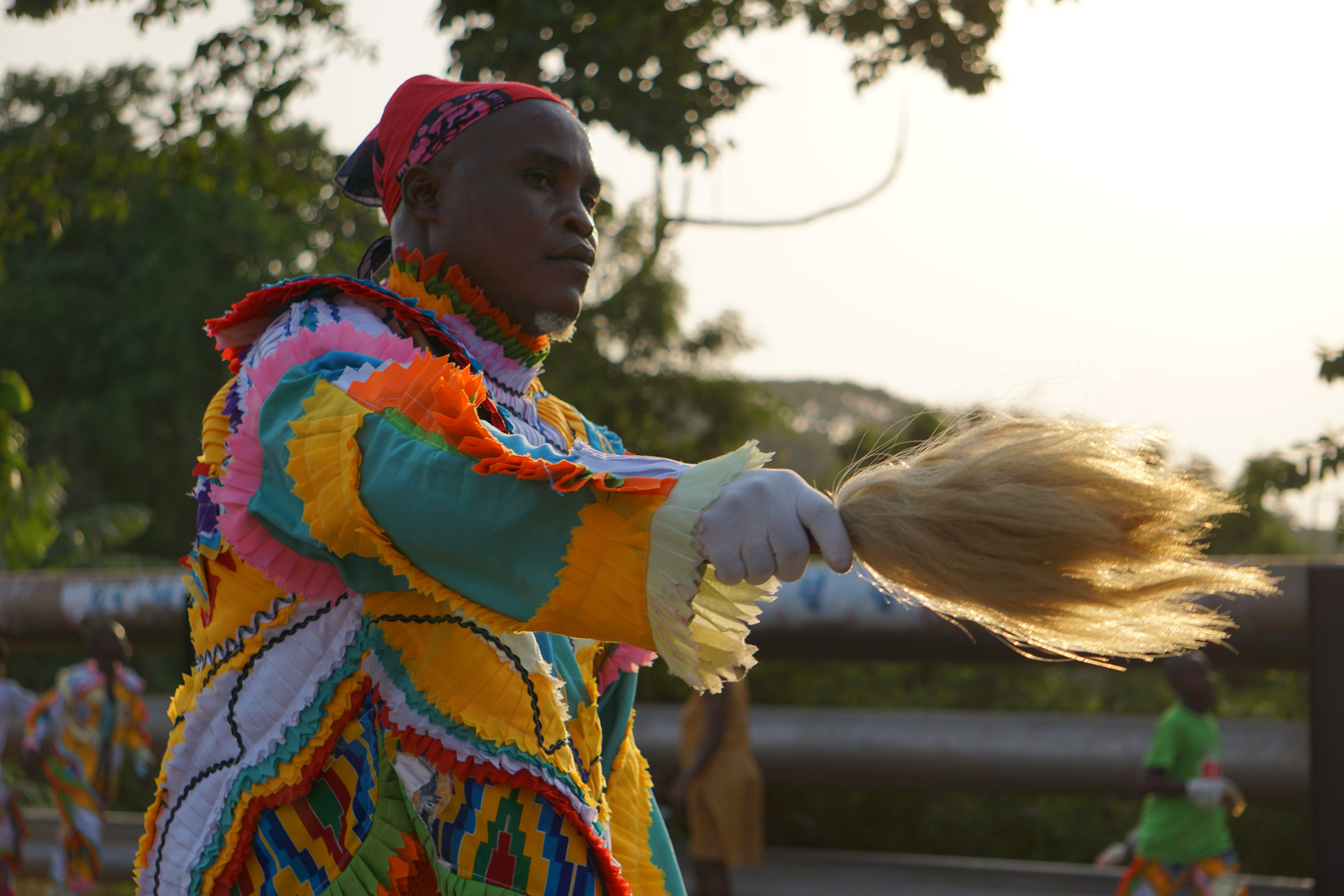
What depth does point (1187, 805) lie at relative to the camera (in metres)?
6.12

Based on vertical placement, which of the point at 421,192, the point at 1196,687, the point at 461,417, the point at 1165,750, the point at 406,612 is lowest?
the point at 1165,750

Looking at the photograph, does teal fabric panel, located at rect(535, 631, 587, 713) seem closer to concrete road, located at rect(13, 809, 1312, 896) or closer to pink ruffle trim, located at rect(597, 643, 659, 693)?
pink ruffle trim, located at rect(597, 643, 659, 693)

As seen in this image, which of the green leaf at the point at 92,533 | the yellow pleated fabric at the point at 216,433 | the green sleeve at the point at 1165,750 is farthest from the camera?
the green leaf at the point at 92,533

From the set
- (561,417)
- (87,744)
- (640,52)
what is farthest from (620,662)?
(87,744)

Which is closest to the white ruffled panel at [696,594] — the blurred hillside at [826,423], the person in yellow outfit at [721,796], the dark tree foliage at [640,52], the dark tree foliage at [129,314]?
the blurred hillside at [826,423]

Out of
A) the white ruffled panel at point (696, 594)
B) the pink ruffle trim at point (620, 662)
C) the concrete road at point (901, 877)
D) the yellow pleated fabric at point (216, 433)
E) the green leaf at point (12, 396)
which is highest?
the green leaf at point (12, 396)

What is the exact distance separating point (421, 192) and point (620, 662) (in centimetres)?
79

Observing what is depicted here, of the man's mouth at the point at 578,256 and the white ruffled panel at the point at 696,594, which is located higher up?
the man's mouth at the point at 578,256

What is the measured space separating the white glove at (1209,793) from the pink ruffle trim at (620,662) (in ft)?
16.0

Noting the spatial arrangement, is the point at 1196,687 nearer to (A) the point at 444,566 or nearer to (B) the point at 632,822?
(B) the point at 632,822

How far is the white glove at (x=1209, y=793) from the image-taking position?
19.7 feet

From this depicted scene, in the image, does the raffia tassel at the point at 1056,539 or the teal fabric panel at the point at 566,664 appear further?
the teal fabric panel at the point at 566,664

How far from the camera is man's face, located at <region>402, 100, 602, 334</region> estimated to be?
1868 mm

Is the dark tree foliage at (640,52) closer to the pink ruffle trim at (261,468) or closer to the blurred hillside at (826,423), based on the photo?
the blurred hillside at (826,423)
